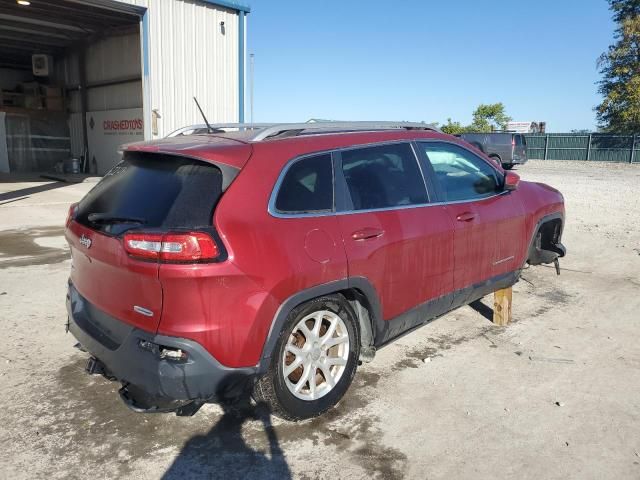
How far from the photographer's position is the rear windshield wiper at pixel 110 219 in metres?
2.69

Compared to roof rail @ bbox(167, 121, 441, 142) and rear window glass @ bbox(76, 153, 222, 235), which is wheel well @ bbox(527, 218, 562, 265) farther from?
rear window glass @ bbox(76, 153, 222, 235)

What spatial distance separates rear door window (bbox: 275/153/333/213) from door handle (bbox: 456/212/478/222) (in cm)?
129

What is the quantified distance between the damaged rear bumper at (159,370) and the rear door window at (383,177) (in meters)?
1.32

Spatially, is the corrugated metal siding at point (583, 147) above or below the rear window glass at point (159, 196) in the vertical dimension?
above

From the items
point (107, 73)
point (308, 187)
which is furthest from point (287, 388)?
point (107, 73)

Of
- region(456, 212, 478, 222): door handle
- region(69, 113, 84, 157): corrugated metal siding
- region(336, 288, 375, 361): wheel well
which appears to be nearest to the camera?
region(336, 288, 375, 361): wheel well

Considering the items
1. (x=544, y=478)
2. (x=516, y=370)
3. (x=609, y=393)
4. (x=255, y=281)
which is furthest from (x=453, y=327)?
(x=255, y=281)

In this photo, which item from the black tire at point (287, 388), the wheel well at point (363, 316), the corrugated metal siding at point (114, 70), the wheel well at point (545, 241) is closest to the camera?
the black tire at point (287, 388)

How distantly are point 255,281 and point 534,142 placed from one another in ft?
128

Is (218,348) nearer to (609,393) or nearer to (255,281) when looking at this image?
(255,281)

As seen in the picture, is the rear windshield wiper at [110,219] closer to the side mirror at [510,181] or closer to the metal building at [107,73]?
the side mirror at [510,181]

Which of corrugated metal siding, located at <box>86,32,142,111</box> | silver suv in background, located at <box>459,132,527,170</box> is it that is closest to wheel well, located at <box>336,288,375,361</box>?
corrugated metal siding, located at <box>86,32,142,111</box>

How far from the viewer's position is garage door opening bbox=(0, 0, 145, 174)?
56.8ft

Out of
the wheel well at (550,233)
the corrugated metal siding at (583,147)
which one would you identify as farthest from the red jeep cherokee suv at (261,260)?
the corrugated metal siding at (583,147)
